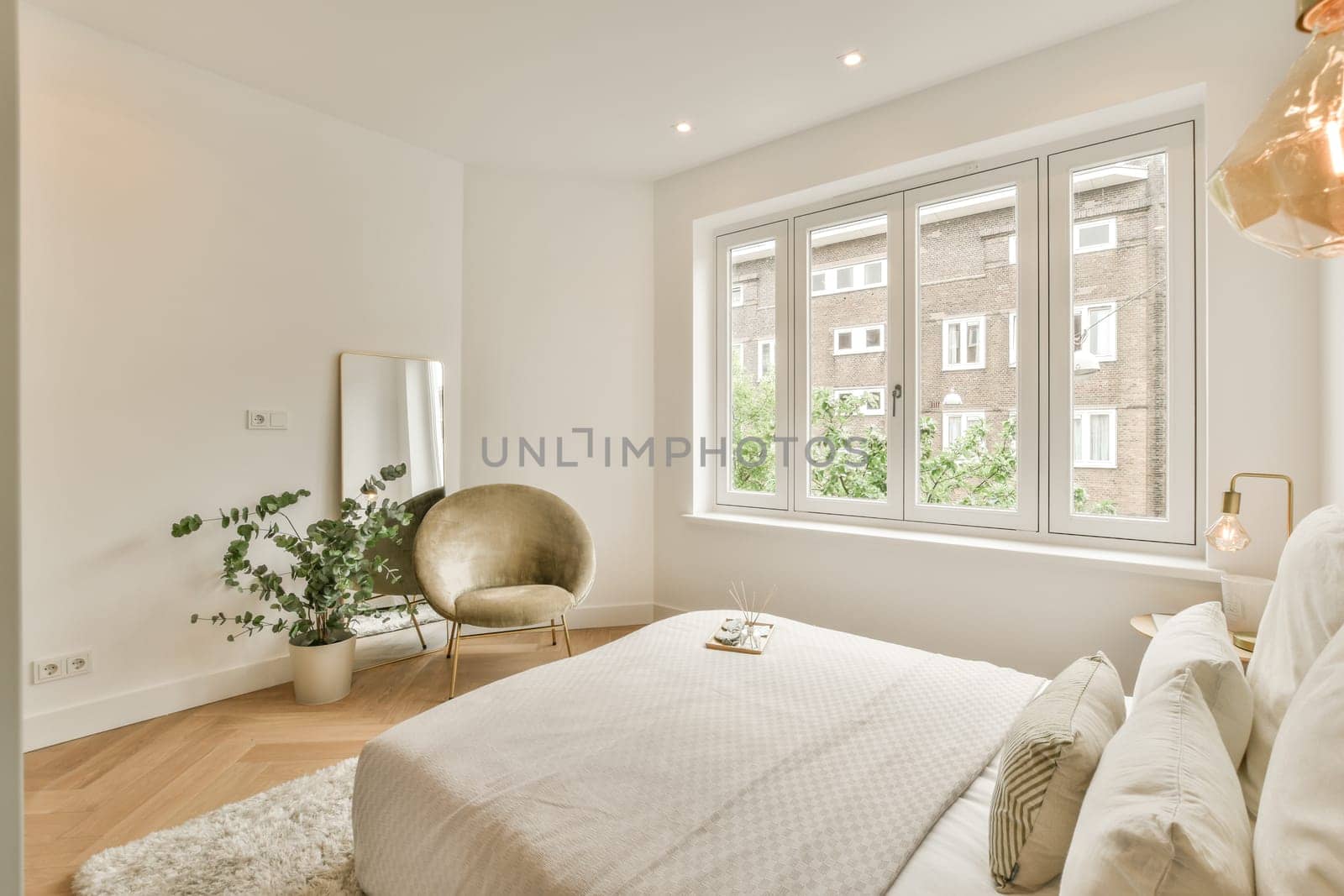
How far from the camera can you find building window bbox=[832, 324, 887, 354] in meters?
3.30

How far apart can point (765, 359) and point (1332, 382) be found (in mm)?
2331

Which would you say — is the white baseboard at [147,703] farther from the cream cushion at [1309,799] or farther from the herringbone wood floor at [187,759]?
the cream cushion at [1309,799]

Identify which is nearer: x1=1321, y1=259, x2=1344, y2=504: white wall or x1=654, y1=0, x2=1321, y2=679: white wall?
x1=1321, y1=259, x2=1344, y2=504: white wall

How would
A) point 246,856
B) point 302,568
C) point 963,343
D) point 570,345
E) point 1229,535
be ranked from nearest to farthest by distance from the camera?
point 246,856 < point 1229,535 < point 302,568 < point 963,343 < point 570,345

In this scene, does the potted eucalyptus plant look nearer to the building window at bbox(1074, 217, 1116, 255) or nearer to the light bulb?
the light bulb

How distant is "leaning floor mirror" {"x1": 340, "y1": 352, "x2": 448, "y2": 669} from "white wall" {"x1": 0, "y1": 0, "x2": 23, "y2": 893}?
2706 mm

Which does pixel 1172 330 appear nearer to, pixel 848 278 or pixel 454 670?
pixel 848 278

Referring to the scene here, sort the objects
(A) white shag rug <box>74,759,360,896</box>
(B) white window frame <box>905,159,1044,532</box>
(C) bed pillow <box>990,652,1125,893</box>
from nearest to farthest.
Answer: (C) bed pillow <box>990,652,1125,893</box>
(A) white shag rug <box>74,759,360,896</box>
(B) white window frame <box>905,159,1044,532</box>

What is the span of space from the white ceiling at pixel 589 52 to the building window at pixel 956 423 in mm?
1489

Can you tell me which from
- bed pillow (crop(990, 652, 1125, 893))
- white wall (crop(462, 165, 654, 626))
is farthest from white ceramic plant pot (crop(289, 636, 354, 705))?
bed pillow (crop(990, 652, 1125, 893))

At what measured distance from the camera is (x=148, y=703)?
2.63 m

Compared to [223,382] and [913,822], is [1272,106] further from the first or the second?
[223,382]

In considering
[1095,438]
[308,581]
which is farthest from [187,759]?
[1095,438]

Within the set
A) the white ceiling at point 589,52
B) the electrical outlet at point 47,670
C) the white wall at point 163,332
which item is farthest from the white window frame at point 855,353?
the electrical outlet at point 47,670
